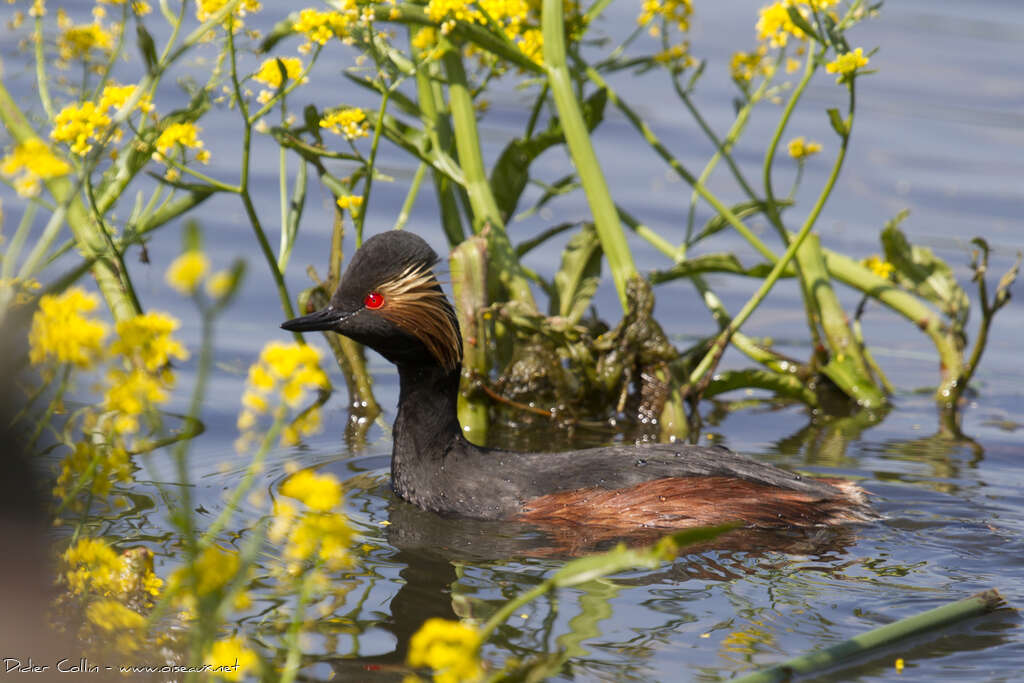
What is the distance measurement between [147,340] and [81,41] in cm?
477

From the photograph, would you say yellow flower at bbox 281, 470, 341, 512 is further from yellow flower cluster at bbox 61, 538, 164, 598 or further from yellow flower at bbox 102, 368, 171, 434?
yellow flower cluster at bbox 61, 538, 164, 598

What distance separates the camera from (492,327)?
7.96m

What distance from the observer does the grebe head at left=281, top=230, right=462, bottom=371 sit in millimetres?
6266

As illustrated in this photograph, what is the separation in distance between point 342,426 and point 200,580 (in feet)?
15.8

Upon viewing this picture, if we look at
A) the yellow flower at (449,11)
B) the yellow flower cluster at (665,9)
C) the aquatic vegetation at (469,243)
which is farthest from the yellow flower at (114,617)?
the yellow flower cluster at (665,9)

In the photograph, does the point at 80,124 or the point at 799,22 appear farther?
the point at 799,22

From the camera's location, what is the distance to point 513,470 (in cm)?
634

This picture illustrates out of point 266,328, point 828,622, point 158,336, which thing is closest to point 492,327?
point 266,328

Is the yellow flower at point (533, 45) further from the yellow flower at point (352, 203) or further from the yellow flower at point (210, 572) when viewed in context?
the yellow flower at point (210, 572)

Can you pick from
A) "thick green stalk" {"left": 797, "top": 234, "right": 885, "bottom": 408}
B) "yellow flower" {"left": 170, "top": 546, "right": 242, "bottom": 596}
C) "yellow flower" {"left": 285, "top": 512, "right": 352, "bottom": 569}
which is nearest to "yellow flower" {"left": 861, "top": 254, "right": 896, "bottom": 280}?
"thick green stalk" {"left": 797, "top": 234, "right": 885, "bottom": 408}

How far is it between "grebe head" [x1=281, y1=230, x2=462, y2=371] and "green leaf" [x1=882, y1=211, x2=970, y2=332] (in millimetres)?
3382

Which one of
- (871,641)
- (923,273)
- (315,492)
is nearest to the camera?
(315,492)

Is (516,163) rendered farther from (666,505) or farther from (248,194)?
(666,505)

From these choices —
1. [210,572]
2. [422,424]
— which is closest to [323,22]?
[422,424]
